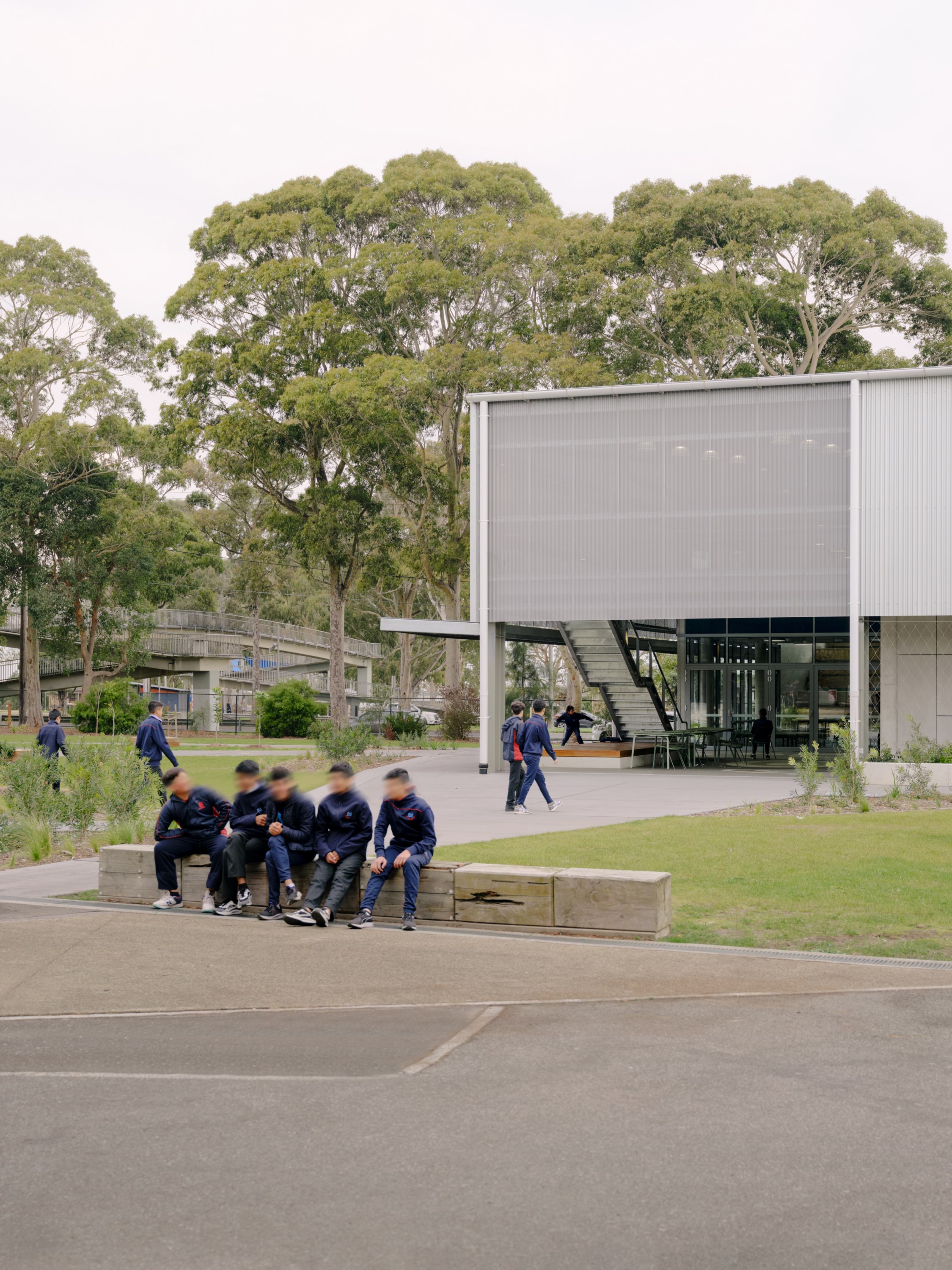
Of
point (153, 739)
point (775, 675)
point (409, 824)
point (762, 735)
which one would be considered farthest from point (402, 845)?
point (775, 675)

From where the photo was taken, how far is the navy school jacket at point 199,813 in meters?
11.5

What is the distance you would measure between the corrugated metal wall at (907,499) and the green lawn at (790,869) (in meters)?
9.17

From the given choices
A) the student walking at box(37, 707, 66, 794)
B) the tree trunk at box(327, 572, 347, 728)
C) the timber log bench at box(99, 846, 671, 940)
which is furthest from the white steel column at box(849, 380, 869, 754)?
the tree trunk at box(327, 572, 347, 728)

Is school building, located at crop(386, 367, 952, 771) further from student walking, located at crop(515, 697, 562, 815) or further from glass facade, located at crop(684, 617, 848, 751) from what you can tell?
student walking, located at crop(515, 697, 562, 815)

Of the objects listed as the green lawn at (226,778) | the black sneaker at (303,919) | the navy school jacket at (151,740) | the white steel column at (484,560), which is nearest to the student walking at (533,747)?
the navy school jacket at (151,740)

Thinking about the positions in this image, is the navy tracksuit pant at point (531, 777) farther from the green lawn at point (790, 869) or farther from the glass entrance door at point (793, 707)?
the glass entrance door at point (793, 707)

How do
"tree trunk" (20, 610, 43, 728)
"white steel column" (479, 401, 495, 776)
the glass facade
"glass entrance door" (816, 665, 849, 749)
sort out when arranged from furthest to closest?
"tree trunk" (20, 610, 43, 728) < "glass entrance door" (816, 665, 849, 749) < the glass facade < "white steel column" (479, 401, 495, 776)

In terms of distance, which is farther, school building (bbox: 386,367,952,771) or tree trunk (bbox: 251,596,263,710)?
tree trunk (bbox: 251,596,263,710)

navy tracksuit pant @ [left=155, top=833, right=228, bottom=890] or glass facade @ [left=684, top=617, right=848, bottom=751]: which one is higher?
glass facade @ [left=684, top=617, right=848, bottom=751]

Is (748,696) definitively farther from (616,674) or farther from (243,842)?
(243,842)

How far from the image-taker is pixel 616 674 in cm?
3397

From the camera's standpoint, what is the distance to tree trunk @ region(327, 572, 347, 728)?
47156 mm

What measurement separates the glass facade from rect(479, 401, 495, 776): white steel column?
10667 mm

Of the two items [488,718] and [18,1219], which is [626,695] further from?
[18,1219]
